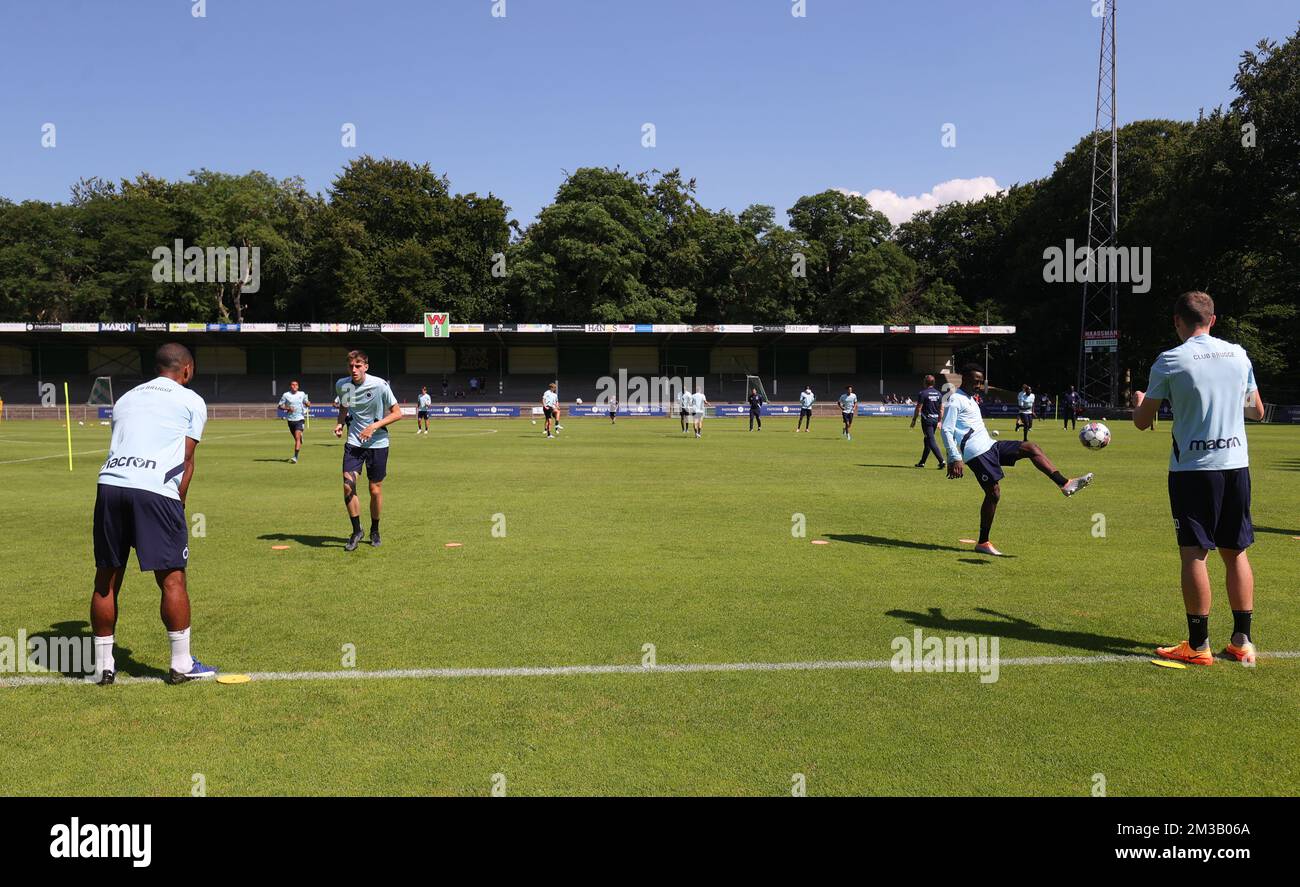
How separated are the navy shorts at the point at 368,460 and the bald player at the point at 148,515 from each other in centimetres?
432

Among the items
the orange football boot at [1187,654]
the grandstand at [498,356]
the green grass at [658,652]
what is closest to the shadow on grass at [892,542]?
the green grass at [658,652]

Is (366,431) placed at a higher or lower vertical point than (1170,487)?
higher

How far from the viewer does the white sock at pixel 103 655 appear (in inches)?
201

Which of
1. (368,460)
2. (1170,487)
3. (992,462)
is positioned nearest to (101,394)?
(368,460)

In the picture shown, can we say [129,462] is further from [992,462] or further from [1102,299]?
[1102,299]

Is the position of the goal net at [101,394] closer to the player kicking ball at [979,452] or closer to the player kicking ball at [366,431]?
the player kicking ball at [366,431]

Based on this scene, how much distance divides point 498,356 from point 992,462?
5881 cm

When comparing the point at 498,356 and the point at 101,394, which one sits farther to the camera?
the point at 498,356

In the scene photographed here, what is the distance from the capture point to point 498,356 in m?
65.7

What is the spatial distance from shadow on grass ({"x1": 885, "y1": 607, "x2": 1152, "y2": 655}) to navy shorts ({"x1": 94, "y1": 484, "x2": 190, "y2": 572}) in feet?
16.6

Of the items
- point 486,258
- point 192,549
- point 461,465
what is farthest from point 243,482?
point 486,258

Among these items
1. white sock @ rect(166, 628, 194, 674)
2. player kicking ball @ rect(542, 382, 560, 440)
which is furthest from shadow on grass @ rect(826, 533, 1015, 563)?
player kicking ball @ rect(542, 382, 560, 440)

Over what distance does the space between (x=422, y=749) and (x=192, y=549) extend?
670 cm
